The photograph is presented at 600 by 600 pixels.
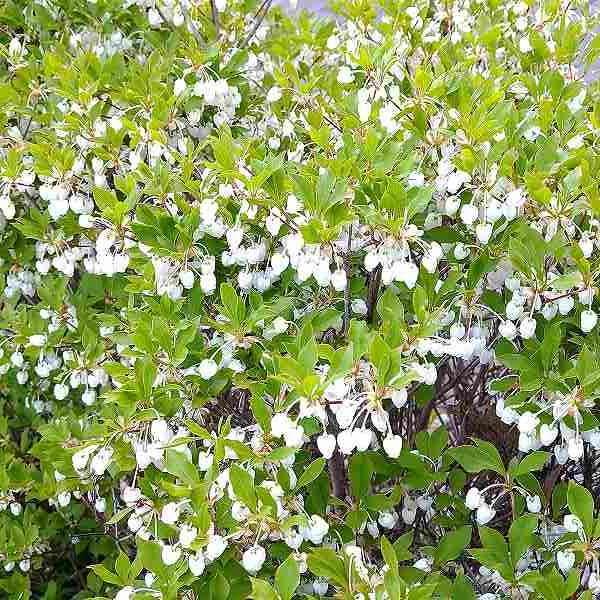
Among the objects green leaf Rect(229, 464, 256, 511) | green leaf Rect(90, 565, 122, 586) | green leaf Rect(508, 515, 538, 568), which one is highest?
green leaf Rect(508, 515, 538, 568)

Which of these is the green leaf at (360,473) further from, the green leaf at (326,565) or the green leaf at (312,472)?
the green leaf at (326,565)

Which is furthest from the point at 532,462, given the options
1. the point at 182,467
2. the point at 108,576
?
the point at 108,576

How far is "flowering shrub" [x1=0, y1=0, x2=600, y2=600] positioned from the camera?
1.75m

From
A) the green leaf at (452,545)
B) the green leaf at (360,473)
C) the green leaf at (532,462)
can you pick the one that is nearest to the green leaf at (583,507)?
the green leaf at (532,462)

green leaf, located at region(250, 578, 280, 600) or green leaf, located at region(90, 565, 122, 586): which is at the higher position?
green leaf, located at region(250, 578, 280, 600)

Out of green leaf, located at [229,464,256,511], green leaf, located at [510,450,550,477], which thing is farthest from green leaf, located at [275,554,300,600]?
green leaf, located at [510,450,550,477]

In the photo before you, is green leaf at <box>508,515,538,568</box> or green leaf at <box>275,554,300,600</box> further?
green leaf at <box>508,515,538,568</box>

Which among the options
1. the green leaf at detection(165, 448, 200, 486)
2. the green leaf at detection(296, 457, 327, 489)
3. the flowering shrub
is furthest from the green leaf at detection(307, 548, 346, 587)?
the green leaf at detection(165, 448, 200, 486)

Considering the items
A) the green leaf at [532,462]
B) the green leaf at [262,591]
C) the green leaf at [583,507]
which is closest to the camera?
the green leaf at [262,591]

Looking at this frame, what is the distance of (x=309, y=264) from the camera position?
1.82 metres

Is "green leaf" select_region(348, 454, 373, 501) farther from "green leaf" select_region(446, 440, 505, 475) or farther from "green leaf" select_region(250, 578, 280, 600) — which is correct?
"green leaf" select_region(250, 578, 280, 600)

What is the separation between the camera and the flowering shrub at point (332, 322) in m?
1.75

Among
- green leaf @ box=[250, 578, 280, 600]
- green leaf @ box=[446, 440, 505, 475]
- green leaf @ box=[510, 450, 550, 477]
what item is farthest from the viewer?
green leaf @ box=[446, 440, 505, 475]

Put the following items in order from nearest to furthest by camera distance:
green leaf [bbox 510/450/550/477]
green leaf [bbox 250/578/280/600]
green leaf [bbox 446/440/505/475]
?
1. green leaf [bbox 250/578/280/600]
2. green leaf [bbox 510/450/550/477]
3. green leaf [bbox 446/440/505/475]
